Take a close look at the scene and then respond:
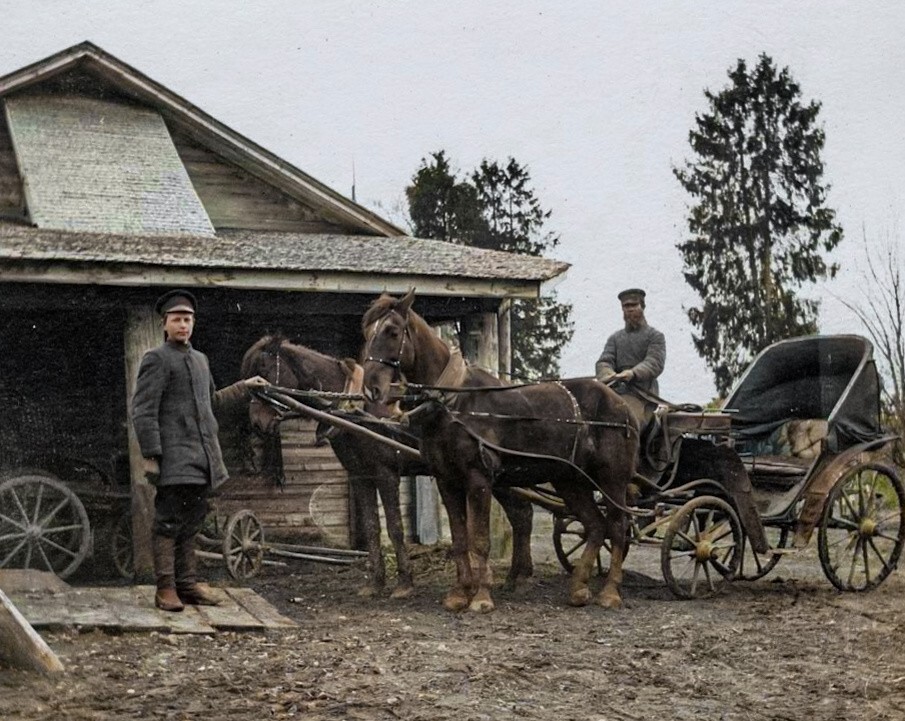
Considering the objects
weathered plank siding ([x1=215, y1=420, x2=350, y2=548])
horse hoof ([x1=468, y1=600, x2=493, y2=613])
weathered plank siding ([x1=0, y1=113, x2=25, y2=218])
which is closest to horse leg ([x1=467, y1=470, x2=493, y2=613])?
horse hoof ([x1=468, y1=600, x2=493, y2=613])

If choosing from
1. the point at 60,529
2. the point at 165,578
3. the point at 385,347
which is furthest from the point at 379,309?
the point at 60,529

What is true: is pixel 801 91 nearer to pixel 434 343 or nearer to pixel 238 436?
pixel 238 436

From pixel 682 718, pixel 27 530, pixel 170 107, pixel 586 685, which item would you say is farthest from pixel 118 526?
pixel 682 718

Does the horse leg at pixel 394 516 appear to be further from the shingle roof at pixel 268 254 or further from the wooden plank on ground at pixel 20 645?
the wooden plank on ground at pixel 20 645

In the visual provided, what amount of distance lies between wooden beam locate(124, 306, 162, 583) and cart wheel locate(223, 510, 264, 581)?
675mm

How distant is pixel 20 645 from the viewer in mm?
6000

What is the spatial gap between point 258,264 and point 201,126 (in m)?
4.06

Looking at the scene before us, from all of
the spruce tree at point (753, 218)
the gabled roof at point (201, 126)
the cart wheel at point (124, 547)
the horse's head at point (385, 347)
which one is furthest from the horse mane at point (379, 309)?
the spruce tree at point (753, 218)

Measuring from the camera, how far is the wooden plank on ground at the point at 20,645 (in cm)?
595

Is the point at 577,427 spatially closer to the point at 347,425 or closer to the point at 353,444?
the point at 347,425

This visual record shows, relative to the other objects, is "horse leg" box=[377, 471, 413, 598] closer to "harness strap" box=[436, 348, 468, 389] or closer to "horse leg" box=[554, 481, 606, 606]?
"horse leg" box=[554, 481, 606, 606]

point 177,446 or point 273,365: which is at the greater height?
point 273,365

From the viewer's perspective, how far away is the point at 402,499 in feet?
45.1

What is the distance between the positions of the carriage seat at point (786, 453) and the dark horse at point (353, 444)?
9.68ft
